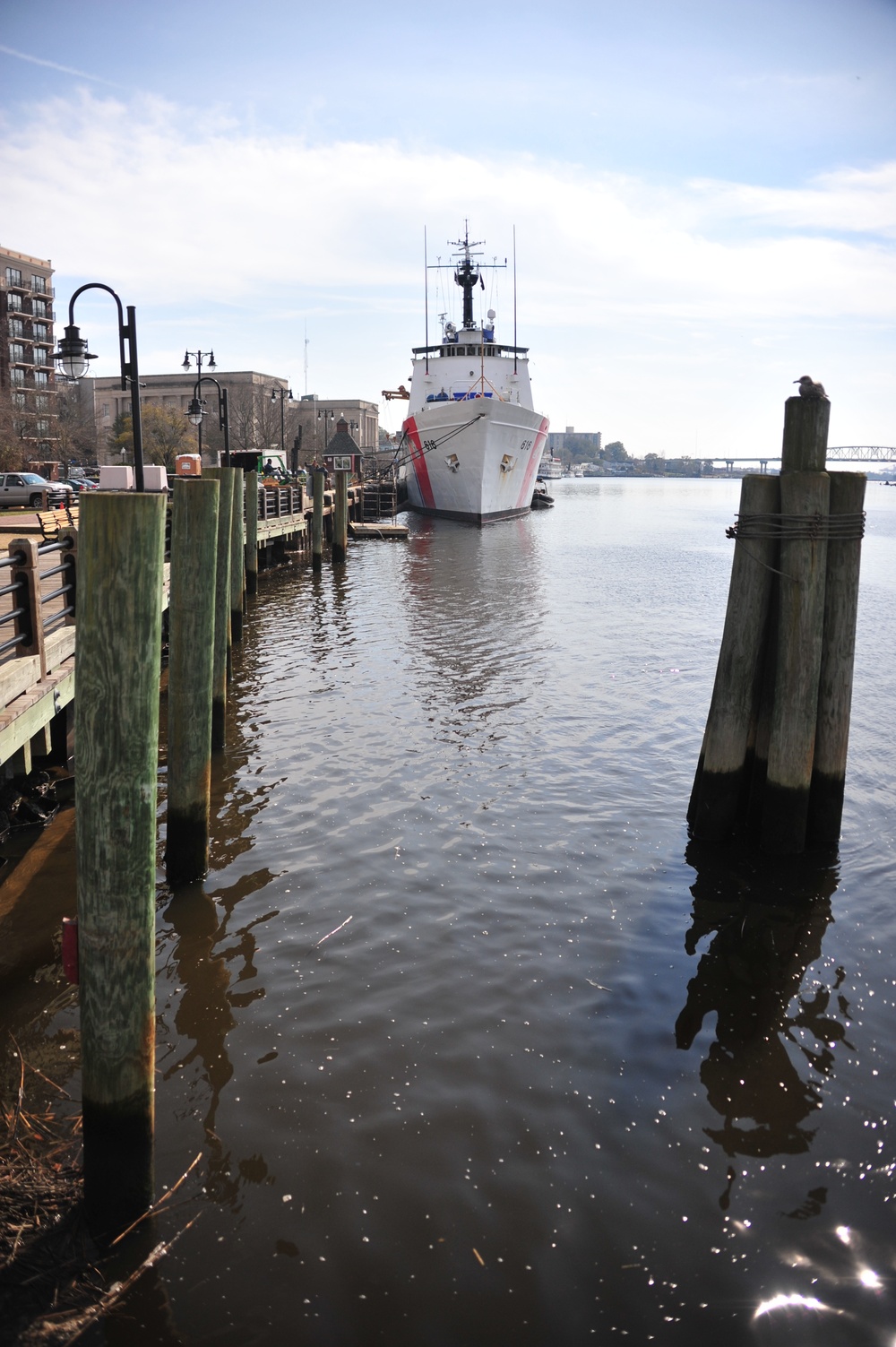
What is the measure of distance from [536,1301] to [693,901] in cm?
363

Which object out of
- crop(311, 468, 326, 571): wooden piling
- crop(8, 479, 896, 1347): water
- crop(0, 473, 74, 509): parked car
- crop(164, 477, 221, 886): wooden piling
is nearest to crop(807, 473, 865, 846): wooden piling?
crop(8, 479, 896, 1347): water

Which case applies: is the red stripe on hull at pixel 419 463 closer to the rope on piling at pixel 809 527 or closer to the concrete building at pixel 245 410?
the concrete building at pixel 245 410

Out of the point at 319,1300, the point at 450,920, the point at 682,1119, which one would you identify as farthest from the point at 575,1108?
the point at 450,920

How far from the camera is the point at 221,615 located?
11289 millimetres

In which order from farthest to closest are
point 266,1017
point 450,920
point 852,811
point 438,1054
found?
point 852,811 < point 450,920 < point 266,1017 < point 438,1054

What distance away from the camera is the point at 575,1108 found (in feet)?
15.0

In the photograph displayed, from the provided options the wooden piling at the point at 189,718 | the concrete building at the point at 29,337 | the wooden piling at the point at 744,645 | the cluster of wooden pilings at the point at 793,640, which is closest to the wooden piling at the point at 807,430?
the cluster of wooden pilings at the point at 793,640

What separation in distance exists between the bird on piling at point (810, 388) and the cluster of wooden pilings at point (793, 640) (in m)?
0.03

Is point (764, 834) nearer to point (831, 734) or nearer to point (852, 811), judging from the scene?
point (831, 734)

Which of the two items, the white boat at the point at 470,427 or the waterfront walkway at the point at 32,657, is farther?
the white boat at the point at 470,427

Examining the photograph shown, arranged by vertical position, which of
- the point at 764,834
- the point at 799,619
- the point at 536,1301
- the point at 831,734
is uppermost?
the point at 799,619

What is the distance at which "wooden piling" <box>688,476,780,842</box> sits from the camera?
21.8 feet

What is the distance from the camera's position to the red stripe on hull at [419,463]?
1905 inches

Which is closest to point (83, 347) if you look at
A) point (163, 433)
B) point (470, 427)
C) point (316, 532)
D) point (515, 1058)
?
point (515, 1058)
